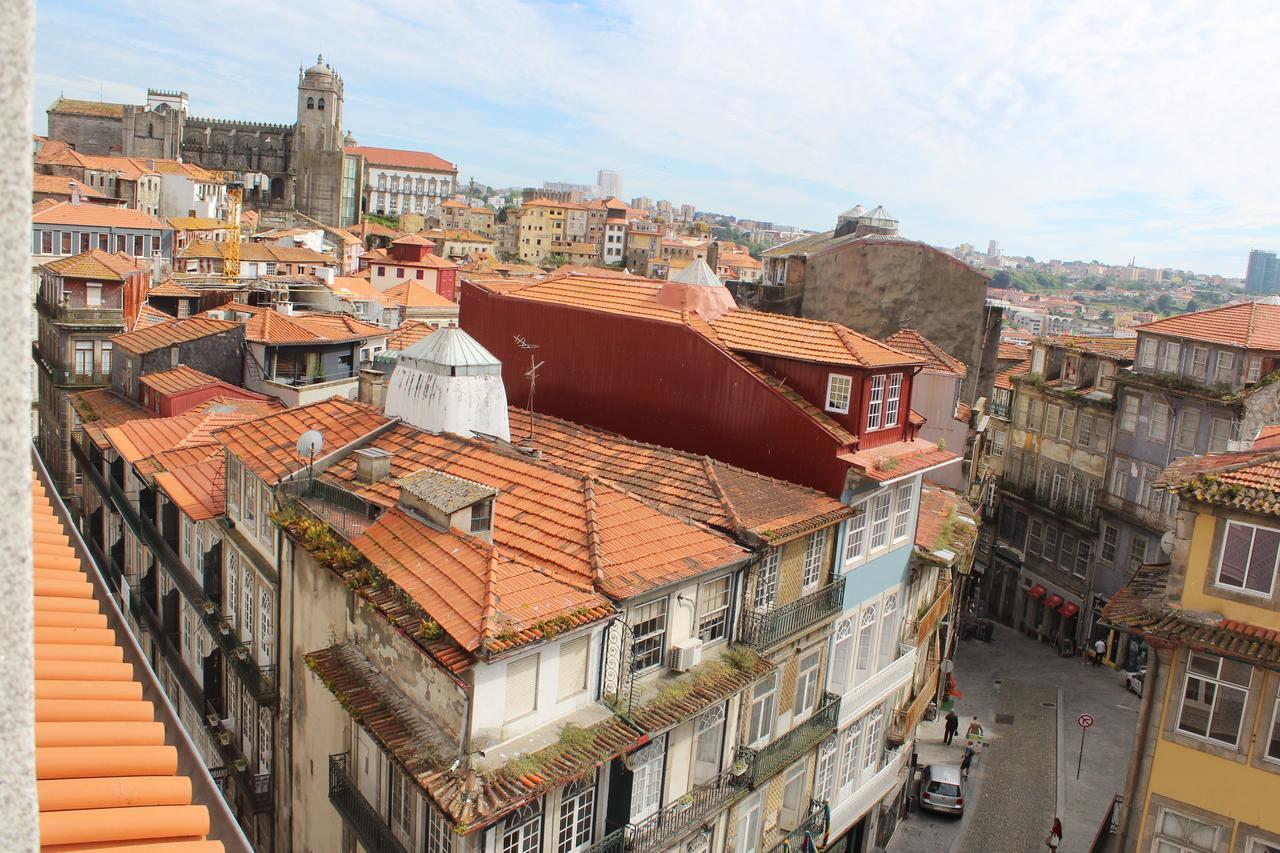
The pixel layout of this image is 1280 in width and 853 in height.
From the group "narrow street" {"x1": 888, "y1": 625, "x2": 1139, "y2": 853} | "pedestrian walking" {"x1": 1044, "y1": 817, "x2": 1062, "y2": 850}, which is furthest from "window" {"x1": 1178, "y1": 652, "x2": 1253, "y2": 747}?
"narrow street" {"x1": 888, "y1": 625, "x2": 1139, "y2": 853}

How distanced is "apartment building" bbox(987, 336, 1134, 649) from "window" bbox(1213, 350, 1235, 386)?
5290 mm

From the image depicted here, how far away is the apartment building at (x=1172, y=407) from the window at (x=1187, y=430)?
0.04m

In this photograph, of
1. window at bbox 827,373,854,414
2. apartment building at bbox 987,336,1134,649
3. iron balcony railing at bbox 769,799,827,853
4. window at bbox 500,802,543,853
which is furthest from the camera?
apartment building at bbox 987,336,1134,649

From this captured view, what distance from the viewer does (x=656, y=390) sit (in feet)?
69.6

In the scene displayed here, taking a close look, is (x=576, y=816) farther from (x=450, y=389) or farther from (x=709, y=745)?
(x=450, y=389)

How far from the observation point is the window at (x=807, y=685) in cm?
1928

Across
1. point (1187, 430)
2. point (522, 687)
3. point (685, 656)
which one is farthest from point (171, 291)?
point (1187, 430)

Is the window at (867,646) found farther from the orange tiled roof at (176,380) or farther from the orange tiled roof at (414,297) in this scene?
the orange tiled roof at (414,297)

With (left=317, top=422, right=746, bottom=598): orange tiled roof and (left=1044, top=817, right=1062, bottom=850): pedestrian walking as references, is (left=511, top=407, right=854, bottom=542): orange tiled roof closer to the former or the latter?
(left=317, top=422, right=746, bottom=598): orange tiled roof

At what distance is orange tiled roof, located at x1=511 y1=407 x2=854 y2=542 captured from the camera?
55.5 feet

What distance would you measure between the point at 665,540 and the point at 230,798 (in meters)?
12.3

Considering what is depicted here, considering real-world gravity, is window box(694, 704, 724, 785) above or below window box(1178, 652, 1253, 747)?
below

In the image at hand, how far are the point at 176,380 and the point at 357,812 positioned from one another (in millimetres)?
20505

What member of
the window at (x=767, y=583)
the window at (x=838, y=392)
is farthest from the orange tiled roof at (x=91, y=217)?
the window at (x=767, y=583)
